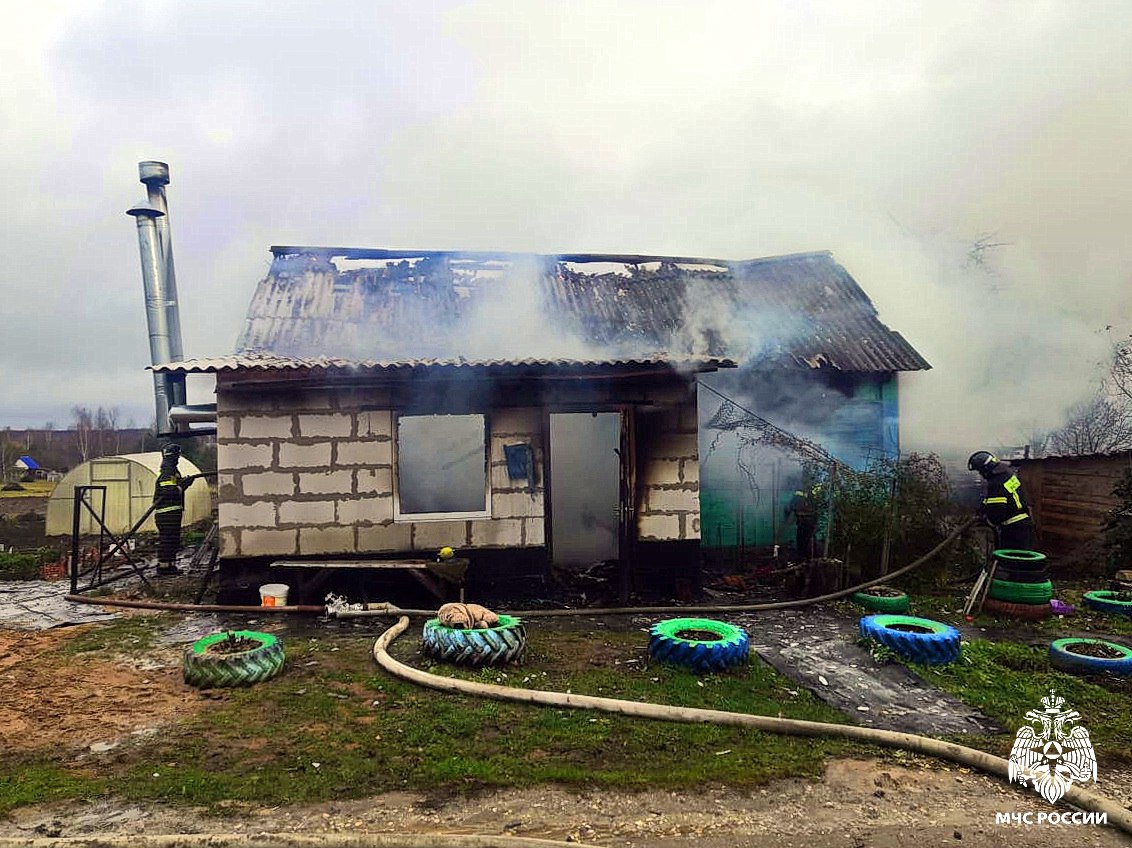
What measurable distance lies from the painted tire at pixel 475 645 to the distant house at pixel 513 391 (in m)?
2.54

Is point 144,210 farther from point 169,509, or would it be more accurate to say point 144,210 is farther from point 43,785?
point 43,785

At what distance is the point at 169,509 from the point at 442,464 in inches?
194

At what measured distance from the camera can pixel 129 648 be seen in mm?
6695

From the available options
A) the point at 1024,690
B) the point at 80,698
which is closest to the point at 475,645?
the point at 80,698

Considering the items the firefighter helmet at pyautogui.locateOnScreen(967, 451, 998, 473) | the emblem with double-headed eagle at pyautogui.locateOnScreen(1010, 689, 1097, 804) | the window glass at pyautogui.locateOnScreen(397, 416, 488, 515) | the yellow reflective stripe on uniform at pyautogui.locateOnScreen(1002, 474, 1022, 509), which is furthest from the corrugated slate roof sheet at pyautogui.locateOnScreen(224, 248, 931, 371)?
the emblem with double-headed eagle at pyautogui.locateOnScreen(1010, 689, 1097, 804)

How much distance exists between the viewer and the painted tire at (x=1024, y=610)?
7672mm

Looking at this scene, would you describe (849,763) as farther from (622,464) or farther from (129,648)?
(129,648)

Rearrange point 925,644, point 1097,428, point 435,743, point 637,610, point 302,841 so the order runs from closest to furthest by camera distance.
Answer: point 302,841 < point 435,743 < point 925,644 < point 637,610 < point 1097,428

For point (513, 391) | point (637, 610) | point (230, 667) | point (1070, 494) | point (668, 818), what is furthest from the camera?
point (1070, 494)

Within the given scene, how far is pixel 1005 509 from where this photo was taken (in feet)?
27.5

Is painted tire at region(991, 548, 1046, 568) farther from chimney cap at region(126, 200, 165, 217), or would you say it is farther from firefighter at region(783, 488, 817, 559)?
chimney cap at region(126, 200, 165, 217)

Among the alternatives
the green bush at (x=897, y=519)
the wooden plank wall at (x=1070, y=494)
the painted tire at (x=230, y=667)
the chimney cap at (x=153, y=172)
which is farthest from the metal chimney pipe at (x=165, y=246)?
the wooden plank wall at (x=1070, y=494)

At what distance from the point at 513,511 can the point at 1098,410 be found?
13.0 m

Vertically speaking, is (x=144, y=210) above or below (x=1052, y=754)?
above
